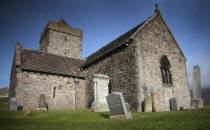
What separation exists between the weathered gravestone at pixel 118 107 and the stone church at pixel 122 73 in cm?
392

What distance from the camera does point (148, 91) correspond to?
13156 millimetres

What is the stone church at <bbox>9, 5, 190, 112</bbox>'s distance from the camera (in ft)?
44.4

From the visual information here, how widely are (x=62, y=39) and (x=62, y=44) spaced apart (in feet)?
3.48

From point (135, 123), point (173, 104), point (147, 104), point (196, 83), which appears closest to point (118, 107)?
point (135, 123)

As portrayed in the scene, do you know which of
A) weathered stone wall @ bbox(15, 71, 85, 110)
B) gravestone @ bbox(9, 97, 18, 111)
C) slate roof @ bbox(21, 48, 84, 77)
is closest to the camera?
gravestone @ bbox(9, 97, 18, 111)

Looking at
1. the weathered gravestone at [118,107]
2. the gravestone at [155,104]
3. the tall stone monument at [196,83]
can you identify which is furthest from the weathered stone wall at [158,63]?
the weathered gravestone at [118,107]

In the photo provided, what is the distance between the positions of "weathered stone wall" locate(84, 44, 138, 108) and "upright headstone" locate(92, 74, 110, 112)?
3.54ft

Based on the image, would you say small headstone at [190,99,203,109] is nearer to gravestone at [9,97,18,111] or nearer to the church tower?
gravestone at [9,97,18,111]

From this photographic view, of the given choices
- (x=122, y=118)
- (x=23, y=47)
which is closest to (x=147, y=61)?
(x=122, y=118)

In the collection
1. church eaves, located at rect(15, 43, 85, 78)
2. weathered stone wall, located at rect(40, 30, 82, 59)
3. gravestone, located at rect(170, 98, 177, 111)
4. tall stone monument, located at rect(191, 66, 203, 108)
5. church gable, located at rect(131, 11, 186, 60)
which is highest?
weathered stone wall, located at rect(40, 30, 82, 59)

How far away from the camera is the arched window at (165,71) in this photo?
1532 cm

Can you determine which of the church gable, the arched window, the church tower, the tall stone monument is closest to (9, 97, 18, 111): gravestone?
Result: the church gable

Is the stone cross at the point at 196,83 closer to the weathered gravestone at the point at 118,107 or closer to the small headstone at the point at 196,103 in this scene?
the small headstone at the point at 196,103

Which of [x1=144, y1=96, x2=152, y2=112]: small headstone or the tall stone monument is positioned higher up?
the tall stone monument
